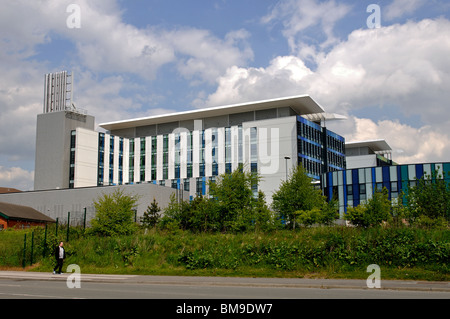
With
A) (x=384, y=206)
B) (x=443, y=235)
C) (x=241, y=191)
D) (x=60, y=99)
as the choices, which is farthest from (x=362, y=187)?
(x=60, y=99)

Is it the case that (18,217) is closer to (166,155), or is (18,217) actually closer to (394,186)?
(166,155)

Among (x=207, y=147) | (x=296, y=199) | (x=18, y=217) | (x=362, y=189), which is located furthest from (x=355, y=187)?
(x=18, y=217)

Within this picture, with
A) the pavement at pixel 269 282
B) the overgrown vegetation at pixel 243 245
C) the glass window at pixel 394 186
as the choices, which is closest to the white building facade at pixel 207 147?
the glass window at pixel 394 186

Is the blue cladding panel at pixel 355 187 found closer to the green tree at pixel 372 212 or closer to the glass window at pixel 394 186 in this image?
the glass window at pixel 394 186

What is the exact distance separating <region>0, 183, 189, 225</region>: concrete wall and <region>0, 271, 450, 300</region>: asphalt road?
39353mm

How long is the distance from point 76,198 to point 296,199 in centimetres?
3144

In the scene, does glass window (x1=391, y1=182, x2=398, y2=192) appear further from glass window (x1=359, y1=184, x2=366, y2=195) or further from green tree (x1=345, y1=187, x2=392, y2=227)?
green tree (x1=345, y1=187, x2=392, y2=227)

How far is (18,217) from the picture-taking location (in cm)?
5384

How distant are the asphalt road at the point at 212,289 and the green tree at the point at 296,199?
2832 centimetres

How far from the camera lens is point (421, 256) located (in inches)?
843

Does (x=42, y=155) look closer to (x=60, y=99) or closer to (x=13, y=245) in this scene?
(x=60, y=99)

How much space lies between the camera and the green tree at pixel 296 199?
160 ft

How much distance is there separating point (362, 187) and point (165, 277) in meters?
53.2

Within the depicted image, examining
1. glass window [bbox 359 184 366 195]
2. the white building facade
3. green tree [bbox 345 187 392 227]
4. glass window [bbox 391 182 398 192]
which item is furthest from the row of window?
green tree [bbox 345 187 392 227]
